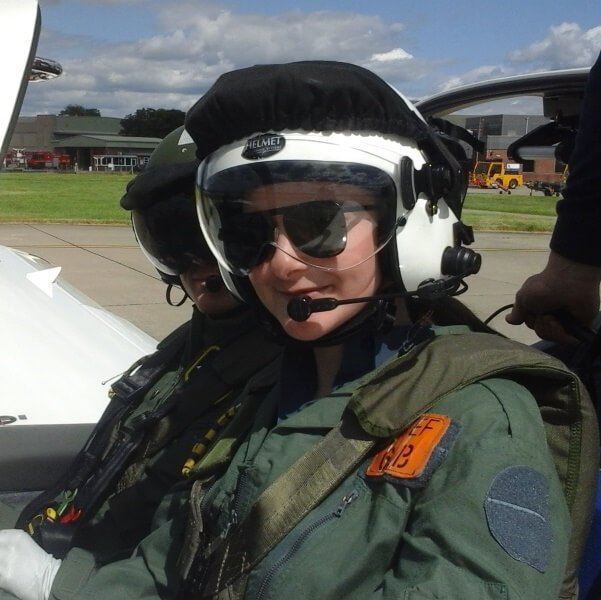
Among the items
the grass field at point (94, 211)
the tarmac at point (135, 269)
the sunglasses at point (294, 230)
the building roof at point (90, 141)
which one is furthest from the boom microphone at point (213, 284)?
the building roof at point (90, 141)

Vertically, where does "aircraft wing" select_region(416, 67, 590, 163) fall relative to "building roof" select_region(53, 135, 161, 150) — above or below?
above

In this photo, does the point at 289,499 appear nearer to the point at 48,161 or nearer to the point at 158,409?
the point at 158,409

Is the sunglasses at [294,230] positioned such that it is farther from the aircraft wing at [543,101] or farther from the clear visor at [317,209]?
the aircraft wing at [543,101]

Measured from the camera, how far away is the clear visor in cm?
136

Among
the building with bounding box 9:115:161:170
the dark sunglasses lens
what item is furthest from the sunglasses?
the building with bounding box 9:115:161:170

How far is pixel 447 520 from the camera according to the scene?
1102 mm

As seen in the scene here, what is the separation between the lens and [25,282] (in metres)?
2.94

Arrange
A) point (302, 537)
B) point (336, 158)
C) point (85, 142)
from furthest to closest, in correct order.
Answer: point (85, 142), point (336, 158), point (302, 537)

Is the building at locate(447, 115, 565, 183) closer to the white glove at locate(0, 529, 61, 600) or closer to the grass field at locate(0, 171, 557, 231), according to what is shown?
the white glove at locate(0, 529, 61, 600)

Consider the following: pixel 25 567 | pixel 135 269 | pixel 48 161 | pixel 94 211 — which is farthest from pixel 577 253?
pixel 48 161

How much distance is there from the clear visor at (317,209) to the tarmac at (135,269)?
387 centimetres

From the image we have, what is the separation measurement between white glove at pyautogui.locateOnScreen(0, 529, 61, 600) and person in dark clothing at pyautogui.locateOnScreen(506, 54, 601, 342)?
3.77 feet

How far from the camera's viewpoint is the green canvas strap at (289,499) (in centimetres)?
125

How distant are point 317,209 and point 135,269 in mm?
8242
